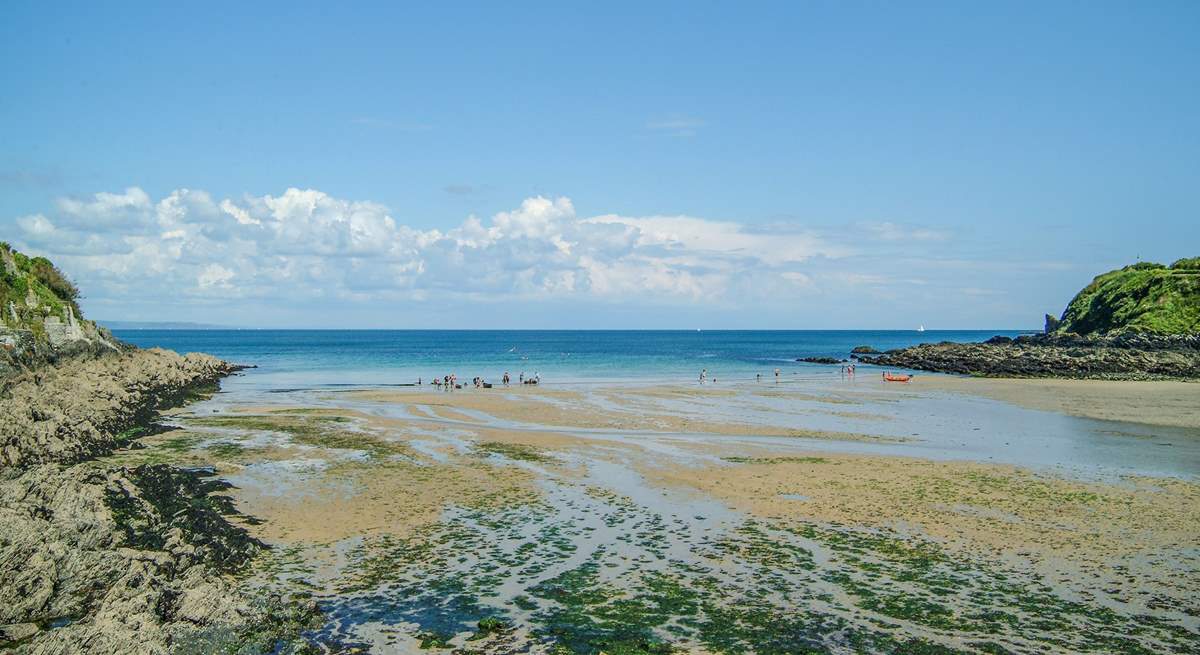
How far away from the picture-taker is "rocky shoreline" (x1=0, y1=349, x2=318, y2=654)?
12891 millimetres

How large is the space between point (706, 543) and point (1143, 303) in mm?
107892

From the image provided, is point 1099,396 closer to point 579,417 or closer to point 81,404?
point 579,417

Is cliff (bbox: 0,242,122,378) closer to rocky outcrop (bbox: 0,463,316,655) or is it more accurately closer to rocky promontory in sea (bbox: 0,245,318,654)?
rocky promontory in sea (bbox: 0,245,318,654)

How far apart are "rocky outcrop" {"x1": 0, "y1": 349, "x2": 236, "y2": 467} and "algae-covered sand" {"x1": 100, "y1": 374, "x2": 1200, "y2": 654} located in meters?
2.37

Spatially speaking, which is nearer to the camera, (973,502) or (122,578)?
(122,578)

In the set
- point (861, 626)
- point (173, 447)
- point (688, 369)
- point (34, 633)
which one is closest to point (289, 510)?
point (34, 633)

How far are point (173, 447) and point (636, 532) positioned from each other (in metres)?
22.6

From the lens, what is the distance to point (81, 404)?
116 feet

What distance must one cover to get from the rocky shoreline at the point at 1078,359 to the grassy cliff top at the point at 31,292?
88345 mm

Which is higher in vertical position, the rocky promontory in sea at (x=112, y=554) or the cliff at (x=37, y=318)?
the cliff at (x=37, y=318)

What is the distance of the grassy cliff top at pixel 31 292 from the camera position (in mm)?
52250

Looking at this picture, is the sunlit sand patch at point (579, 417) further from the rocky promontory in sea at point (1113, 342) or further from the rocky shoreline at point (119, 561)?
the rocky promontory in sea at point (1113, 342)

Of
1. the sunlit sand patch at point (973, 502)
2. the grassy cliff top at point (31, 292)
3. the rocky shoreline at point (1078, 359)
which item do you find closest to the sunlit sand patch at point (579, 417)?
the sunlit sand patch at point (973, 502)

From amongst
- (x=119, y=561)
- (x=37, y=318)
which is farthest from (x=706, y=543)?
(x=37, y=318)
